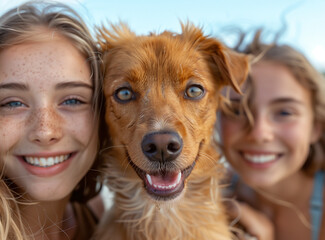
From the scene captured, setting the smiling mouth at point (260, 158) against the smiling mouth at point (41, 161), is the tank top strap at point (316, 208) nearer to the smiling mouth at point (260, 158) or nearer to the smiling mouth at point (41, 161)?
the smiling mouth at point (260, 158)

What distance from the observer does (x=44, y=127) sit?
2.50 meters

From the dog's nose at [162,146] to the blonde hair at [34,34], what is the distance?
0.67 meters

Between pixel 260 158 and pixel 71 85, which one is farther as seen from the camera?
pixel 260 158

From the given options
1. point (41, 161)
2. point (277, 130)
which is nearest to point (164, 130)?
point (41, 161)

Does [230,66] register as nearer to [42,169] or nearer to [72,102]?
[72,102]

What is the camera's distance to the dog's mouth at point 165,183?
8.39ft

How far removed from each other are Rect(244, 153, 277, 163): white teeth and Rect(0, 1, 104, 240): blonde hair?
5.49 ft

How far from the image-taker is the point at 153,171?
2.50 metres

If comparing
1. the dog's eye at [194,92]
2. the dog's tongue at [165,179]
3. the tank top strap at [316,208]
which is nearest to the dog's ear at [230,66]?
the dog's eye at [194,92]

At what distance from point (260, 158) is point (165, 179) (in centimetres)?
157

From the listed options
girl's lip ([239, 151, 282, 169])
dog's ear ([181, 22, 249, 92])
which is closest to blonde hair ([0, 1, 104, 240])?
dog's ear ([181, 22, 249, 92])

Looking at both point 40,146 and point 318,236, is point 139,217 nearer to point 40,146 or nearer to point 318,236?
point 40,146

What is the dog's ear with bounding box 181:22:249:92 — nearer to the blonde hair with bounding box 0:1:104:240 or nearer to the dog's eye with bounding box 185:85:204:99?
the dog's eye with bounding box 185:85:204:99

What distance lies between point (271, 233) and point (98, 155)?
7.33 feet
